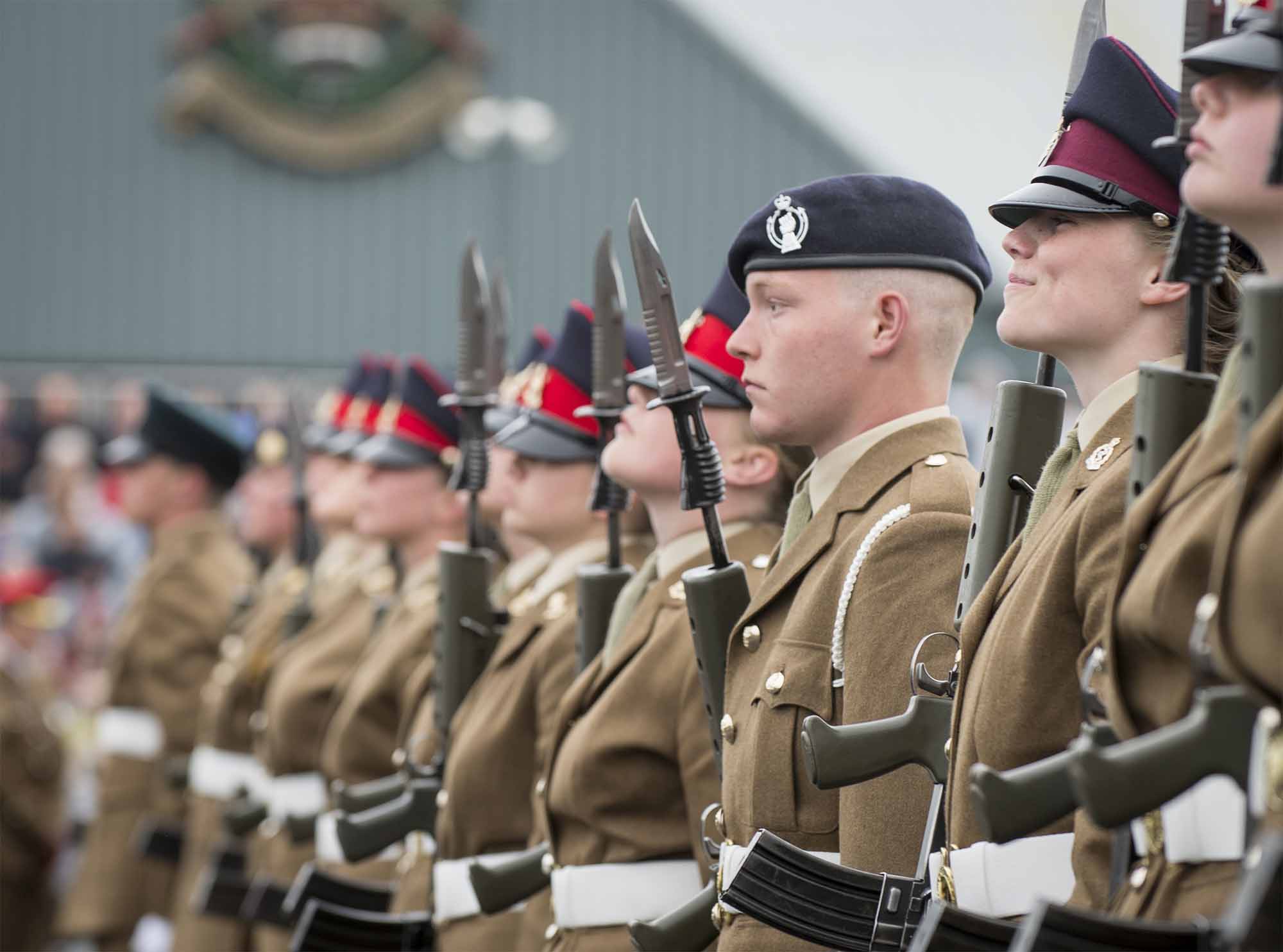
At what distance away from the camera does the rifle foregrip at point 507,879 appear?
4066 millimetres

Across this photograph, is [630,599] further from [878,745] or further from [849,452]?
[878,745]

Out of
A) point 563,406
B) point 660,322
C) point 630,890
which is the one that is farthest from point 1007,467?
point 563,406

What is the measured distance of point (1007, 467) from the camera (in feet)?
9.30

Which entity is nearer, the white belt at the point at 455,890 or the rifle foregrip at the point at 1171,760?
the rifle foregrip at the point at 1171,760

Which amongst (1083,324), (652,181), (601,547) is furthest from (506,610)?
(652,181)

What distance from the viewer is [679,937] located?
3.39 metres

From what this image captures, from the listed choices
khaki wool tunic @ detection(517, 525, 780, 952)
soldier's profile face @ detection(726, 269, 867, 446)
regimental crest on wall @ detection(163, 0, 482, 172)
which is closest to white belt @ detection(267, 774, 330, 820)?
khaki wool tunic @ detection(517, 525, 780, 952)

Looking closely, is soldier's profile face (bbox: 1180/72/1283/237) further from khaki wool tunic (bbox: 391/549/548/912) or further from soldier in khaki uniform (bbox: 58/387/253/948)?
soldier in khaki uniform (bbox: 58/387/253/948)

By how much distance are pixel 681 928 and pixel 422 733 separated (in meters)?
1.85

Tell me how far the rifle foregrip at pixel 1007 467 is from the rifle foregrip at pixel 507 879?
1496mm

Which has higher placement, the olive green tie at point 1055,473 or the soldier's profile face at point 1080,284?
the soldier's profile face at point 1080,284

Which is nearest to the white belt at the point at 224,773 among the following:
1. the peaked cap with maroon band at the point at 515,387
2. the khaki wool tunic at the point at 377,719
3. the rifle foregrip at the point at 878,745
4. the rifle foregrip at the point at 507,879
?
the khaki wool tunic at the point at 377,719

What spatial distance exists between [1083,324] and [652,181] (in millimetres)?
13851

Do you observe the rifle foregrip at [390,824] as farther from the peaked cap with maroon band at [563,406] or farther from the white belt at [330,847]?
the peaked cap with maroon band at [563,406]
